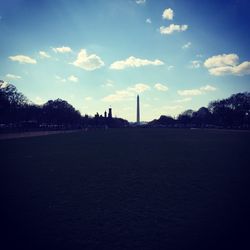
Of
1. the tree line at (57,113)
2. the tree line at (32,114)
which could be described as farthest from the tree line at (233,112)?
the tree line at (32,114)

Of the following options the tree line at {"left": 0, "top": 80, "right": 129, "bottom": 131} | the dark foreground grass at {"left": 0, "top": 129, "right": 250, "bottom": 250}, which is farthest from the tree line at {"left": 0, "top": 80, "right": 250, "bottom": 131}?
the dark foreground grass at {"left": 0, "top": 129, "right": 250, "bottom": 250}

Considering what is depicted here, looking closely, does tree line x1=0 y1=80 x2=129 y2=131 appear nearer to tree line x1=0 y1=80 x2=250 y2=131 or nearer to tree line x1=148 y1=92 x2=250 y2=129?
tree line x1=0 y1=80 x2=250 y2=131

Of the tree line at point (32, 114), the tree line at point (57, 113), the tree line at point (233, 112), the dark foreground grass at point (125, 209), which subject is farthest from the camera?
the tree line at point (233, 112)

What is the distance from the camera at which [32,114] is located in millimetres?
85375

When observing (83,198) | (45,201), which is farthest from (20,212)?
(83,198)

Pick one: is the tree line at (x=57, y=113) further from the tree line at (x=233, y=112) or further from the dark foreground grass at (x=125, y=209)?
the dark foreground grass at (x=125, y=209)

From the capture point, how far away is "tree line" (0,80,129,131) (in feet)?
196

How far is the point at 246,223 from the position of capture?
634 cm

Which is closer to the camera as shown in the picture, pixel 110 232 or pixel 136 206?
pixel 110 232

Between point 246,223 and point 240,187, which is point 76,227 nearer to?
point 246,223

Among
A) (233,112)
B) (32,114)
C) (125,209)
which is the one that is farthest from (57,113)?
(125,209)

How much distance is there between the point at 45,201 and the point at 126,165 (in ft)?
24.7

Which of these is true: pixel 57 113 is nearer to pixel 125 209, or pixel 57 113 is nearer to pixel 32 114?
pixel 32 114

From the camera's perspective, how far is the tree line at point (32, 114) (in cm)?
5981
